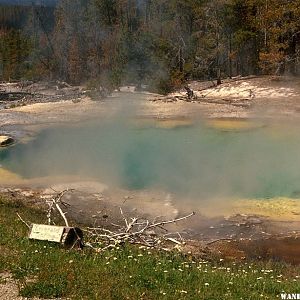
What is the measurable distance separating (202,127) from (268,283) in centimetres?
1905

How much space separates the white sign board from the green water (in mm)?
7313

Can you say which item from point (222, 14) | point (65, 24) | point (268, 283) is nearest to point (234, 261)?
point (268, 283)

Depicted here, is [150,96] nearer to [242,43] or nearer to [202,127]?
[242,43]

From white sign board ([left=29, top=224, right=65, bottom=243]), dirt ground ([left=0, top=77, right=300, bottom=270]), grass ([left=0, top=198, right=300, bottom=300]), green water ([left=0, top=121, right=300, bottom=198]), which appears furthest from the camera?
green water ([left=0, top=121, right=300, bottom=198])

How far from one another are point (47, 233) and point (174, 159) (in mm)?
11453

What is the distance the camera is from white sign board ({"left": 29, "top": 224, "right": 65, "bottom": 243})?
8.08 m

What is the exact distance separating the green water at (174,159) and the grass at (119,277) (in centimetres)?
774

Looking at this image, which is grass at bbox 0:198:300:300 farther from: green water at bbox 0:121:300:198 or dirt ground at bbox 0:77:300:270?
green water at bbox 0:121:300:198

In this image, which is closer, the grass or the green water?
the grass

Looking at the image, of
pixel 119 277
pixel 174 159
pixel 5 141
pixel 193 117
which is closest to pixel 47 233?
pixel 119 277

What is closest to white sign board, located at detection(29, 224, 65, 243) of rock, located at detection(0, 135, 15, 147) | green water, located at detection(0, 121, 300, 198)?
green water, located at detection(0, 121, 300, 198)

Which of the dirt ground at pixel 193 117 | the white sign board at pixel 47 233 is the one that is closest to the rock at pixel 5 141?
the dirt ground at pixel 193 117

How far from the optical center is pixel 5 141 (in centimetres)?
2323

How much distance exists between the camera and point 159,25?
44.0 metres
